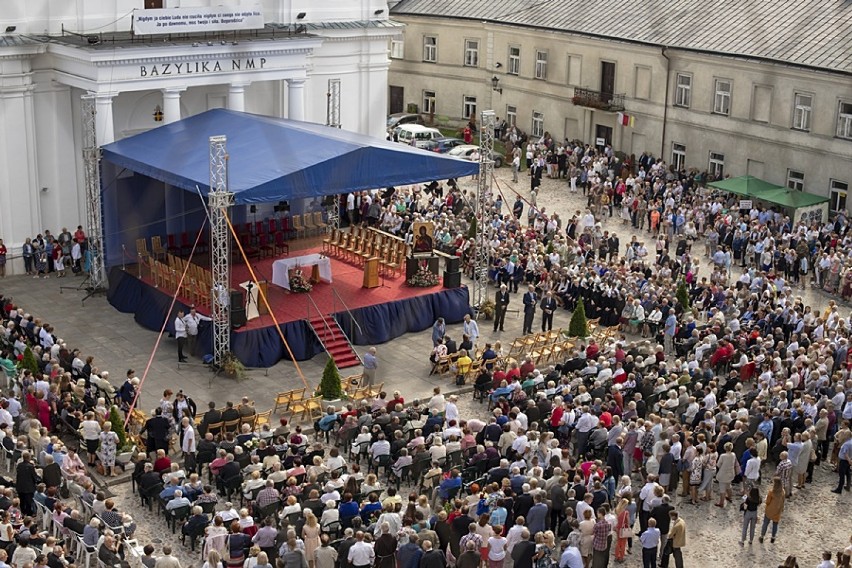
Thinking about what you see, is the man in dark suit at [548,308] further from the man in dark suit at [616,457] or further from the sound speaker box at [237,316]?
the man in dark suit at [616,457]

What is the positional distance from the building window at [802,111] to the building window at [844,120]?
4.36 ft

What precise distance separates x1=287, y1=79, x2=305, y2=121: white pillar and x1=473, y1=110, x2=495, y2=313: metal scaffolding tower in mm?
8422

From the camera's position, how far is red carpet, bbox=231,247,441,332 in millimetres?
34562

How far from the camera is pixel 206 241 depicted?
39.6 meters

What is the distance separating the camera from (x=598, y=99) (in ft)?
182

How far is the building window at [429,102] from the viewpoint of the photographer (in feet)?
211

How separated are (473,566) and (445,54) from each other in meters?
44.3

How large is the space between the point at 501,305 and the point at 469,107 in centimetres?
2810

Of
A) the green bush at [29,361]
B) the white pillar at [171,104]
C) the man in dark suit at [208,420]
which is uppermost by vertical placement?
the white pillar at [171,104]

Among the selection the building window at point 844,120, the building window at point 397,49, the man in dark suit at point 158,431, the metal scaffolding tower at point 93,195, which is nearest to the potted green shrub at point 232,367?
the man in dark suit at point 158,431

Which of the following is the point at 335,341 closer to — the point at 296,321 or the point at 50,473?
the point at 296,321

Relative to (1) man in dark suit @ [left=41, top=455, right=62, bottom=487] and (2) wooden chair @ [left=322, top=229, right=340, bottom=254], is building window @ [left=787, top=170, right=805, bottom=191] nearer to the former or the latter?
(2) wooden chair @ [left=322, top=229, right=340, bottom=254]

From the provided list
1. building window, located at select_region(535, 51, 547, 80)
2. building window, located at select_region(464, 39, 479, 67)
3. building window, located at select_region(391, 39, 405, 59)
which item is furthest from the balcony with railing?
building window, located at select_region(391, 39, 405, 59)

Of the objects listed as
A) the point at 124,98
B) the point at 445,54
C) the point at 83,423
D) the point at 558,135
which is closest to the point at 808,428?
the point at 83,423
